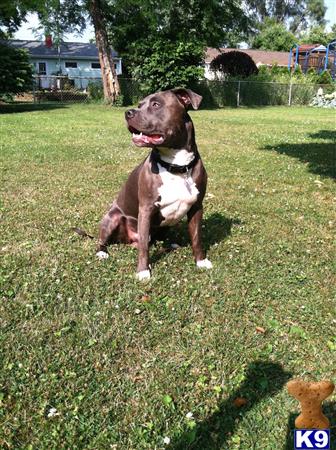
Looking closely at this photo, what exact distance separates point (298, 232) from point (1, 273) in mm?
3225

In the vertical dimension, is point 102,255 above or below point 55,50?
below

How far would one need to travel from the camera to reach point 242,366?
2889 mm

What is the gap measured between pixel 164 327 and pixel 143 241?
2.83ft

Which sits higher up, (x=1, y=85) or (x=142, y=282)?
(x=1, y=85)

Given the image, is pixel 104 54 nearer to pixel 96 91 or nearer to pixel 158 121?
pixel 96 91

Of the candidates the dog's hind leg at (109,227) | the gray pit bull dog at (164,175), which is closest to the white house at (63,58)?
the dog's hind leg at (109,227)

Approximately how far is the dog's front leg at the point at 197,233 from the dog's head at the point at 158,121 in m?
0.74

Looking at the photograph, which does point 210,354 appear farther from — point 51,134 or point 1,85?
point 1,85

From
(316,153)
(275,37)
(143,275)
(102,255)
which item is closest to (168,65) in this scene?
(316,153)

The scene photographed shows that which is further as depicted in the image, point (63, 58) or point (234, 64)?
point (63, 58)

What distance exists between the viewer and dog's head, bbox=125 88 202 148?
331 cm

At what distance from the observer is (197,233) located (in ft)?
13.4

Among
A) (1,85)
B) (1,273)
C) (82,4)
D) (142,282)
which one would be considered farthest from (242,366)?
(82,4)

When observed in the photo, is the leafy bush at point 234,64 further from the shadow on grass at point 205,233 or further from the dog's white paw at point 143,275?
the dog's white paw at point 143,275
